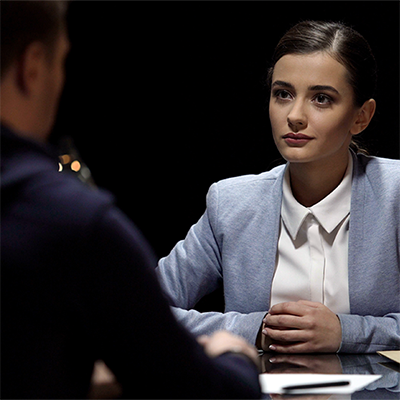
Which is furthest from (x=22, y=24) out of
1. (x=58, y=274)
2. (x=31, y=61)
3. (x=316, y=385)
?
(x=316, y=385)

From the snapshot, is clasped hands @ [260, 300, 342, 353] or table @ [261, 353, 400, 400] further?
clasped hands @ [260, 300, 342, 353]

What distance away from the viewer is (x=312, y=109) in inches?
63.9

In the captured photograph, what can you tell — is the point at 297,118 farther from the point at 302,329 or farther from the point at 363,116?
the point at 302,329

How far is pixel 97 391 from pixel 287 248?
3.48 feet

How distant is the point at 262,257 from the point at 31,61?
1.16 meters

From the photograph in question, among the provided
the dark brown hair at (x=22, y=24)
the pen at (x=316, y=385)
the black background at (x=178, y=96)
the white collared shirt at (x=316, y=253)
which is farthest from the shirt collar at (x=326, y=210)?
the dark brown hair at (x=22, y=24)

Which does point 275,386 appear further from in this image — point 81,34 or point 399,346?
point 81,34

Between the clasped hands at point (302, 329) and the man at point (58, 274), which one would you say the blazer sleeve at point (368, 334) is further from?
the man at point (58, 274)

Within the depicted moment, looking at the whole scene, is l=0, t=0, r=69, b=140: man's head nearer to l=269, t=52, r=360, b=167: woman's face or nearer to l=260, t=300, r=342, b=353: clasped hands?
l=260, t=300, r=342, b=353: clasped hands

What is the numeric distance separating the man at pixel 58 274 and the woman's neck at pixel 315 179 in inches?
46.0

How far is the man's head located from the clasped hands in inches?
37.1

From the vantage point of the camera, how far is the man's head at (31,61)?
23.0 inches

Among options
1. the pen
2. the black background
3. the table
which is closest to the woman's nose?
the table

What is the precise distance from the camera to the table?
1017mm
